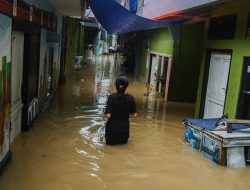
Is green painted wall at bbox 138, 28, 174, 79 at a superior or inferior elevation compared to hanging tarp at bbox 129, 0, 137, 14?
inferior

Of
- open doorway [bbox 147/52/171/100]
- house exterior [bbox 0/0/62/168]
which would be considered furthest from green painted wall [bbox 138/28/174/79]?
house exterior [bbox 0/0/62/168]

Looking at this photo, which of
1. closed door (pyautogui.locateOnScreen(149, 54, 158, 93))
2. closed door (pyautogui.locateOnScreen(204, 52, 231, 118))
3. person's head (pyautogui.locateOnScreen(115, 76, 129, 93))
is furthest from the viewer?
closed door (pyautogui.locateOnScreen(149, 54, 158, 93))

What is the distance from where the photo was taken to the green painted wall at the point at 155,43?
1474 centimetres

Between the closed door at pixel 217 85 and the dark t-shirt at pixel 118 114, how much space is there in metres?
2.58

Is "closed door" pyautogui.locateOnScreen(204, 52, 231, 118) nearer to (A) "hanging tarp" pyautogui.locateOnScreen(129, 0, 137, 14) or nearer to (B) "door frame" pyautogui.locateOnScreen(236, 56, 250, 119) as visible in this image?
(B) "door frame" pyautogui.locateOnScreen(236, 56, 250, 119)

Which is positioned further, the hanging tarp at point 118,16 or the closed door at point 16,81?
the hanging tarp at point 118,16

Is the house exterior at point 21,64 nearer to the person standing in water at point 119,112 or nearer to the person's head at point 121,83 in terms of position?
the person standing in water at point 119,112

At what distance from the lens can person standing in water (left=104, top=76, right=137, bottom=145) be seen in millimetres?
6805

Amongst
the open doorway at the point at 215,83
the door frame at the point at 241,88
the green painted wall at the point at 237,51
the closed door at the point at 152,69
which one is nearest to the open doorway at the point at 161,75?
the closed door at the point at 152,69

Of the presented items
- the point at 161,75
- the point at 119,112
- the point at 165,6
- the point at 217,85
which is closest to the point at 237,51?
the point at 217,85

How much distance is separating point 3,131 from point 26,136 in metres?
2.01

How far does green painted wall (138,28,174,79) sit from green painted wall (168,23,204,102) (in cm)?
56

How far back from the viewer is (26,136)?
23.6 ft

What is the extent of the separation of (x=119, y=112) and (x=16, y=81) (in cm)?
204
